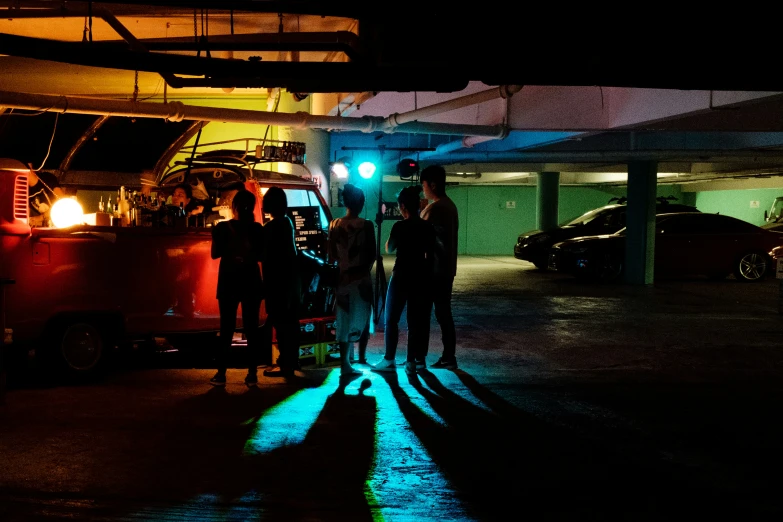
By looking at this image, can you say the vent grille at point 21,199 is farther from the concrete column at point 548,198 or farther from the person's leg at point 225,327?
the concrete column at point 548,198

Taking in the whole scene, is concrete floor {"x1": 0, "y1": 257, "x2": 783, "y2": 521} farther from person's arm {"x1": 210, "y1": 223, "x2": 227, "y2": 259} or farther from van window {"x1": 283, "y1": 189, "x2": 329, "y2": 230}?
van window {"x1": 283, "y1": 189, "x2": 329, "y2": 230}

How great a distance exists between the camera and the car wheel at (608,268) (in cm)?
2103

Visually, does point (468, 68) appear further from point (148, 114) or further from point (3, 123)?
point (3, 123)

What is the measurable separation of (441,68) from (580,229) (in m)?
18.1

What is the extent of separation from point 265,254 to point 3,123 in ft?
22.6

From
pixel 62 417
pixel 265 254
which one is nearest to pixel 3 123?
pixel 265 254

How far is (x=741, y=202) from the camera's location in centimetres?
3425

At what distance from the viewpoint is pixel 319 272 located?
354 inches

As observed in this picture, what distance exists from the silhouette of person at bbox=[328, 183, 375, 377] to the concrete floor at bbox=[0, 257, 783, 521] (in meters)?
0.55

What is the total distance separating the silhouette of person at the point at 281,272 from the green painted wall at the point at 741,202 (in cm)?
2809

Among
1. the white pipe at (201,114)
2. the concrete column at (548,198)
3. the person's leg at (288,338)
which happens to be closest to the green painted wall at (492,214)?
the concrete column at (548,198)

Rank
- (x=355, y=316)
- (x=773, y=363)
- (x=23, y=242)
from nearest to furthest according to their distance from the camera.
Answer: (x=23, y=242) → (x=355, y=316) → (x=773, y=363)


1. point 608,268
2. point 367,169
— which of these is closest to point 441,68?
point 367,169

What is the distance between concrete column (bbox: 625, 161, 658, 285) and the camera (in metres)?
20.0
